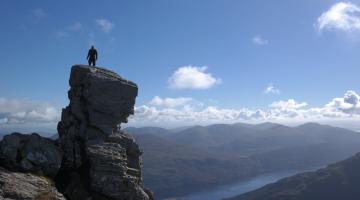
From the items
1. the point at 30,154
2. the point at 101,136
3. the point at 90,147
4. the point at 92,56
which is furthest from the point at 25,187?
the point at 92,56

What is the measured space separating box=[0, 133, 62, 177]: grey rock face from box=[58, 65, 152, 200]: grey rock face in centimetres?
206

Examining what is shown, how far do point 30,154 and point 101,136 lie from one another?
27.9ft

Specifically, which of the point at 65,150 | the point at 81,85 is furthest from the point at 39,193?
the point at 81,85

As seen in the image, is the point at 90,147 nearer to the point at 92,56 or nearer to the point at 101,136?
the point at 101,136

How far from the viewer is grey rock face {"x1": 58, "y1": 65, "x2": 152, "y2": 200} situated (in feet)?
142

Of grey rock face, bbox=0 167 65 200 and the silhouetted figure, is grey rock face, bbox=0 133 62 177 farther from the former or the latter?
the silhouetted figure

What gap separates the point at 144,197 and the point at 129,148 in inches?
276

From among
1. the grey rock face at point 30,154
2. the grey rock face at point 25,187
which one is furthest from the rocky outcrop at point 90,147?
the grey rock face at point 25,187

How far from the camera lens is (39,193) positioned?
3822cm

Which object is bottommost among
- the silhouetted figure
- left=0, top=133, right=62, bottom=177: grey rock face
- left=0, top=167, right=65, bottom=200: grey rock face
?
left=0, top=167, right=65, bottom=200: grey rock face

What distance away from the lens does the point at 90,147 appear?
148ft

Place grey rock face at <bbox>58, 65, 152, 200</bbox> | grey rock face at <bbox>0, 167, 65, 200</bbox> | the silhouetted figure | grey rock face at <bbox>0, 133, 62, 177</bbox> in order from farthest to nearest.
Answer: the silhouetted figure
grey rock face at <bbox>58, 65, 152, 200</bbox>
grey rock face at <bbox>0, 133, 62, 177</bbox>
grey rock face at <bbox>0, 167, 65, 200</bbox>

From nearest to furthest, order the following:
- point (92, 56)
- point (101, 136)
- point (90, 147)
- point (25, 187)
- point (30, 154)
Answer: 1. point (25, 187)
2. point (30, 154)
3. point (90, 147)
4. point (101, 136)
5. point (92, 56)

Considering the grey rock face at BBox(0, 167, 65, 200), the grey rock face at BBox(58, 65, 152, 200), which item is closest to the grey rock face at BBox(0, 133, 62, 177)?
the grey rock face at BBox(0, 167, 65, 200)
